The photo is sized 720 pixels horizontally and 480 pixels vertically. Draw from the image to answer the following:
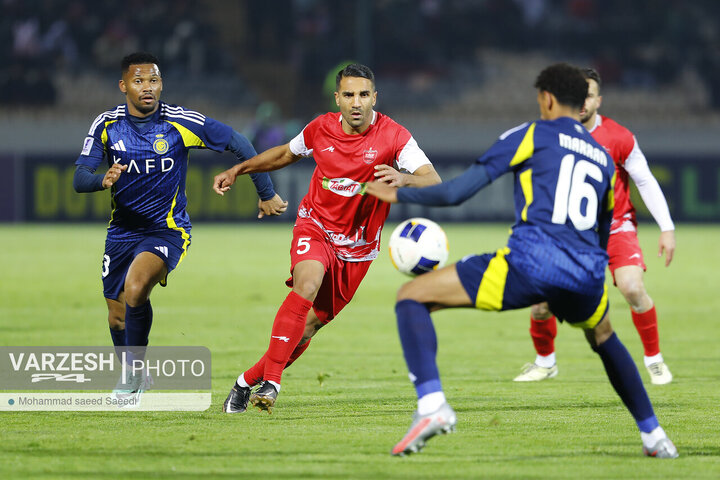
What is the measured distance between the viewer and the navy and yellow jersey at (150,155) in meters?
7.04

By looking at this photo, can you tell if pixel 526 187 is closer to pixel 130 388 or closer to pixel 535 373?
pixel 130 388

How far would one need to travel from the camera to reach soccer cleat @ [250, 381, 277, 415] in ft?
20.3

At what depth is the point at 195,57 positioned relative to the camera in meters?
30.5

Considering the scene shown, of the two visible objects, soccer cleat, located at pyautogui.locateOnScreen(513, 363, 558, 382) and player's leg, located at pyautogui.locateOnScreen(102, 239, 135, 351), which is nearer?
player's leg, located at pyautogui.locateOnScreen(102, 239, 135, 351)

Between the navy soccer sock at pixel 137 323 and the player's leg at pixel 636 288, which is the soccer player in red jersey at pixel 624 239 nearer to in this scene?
the player's leg at pixel 636 288

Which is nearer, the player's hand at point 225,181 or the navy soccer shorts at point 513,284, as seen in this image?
the navy soccer shorts at point 513,284

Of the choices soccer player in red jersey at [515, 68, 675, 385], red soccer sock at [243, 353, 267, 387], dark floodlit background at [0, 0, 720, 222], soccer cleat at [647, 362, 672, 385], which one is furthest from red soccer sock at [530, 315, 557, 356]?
dark floodlit background at [0, 0, 720, 222]

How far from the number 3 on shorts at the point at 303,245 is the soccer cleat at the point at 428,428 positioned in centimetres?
207

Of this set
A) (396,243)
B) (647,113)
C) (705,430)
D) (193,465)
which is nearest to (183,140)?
(396,243)

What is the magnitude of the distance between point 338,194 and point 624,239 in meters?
2.18

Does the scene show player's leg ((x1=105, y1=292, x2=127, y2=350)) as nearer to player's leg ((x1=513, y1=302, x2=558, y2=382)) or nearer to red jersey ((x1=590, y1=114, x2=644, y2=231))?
player's leg ((x1=513, y1=302, x2=558, y2=382))

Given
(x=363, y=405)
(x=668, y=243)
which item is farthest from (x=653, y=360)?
(x=363, y=405)

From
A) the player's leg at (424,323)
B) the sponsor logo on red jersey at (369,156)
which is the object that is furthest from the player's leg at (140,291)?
the player's leg at (424,323)

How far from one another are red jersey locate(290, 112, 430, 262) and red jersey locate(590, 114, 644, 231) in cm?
150
